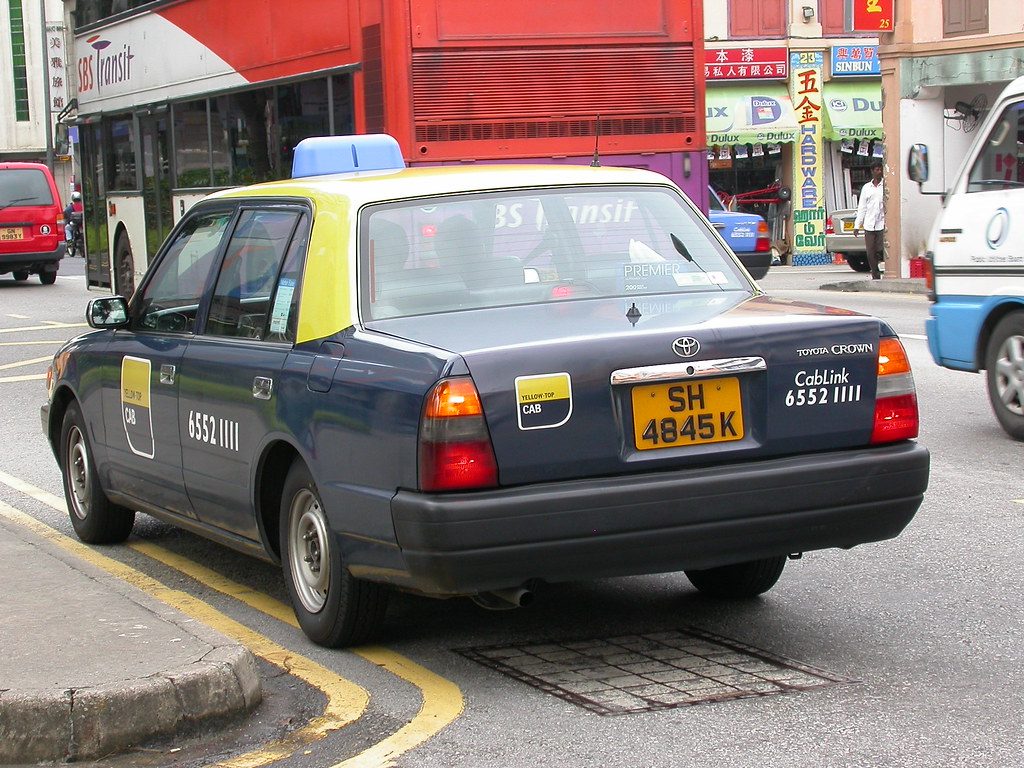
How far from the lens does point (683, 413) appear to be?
4.57 meters

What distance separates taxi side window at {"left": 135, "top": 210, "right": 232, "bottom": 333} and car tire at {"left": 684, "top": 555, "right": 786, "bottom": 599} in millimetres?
2153

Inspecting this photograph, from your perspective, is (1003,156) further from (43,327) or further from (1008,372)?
(43,327)

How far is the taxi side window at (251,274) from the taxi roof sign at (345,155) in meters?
1.69

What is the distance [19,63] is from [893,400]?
65.2m

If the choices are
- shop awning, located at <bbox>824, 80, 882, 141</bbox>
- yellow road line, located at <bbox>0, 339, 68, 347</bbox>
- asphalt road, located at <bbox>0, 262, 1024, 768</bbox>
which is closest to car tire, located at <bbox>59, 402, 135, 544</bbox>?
asphalt road, located at <bbox>0, 262, 1024, 768</bbox>

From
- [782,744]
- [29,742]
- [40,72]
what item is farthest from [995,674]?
[40,72]

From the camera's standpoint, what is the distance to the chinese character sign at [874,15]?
23531mm

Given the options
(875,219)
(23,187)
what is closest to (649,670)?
(875,219)

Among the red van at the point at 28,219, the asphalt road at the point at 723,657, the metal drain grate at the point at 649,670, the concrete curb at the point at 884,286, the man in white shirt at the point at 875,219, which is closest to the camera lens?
the asphalt road at the point at 723,657

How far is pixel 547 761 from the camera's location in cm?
398

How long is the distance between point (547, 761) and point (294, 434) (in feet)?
5.01

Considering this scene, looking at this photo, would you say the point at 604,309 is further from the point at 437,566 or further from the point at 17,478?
the point at 17,478

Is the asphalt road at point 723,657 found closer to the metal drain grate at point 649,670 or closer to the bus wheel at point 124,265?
the metal drain grate at point 649,670

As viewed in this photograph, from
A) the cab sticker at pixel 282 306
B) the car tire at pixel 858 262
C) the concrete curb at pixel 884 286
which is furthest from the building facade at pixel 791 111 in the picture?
the cab sticker at pixel 282 306
